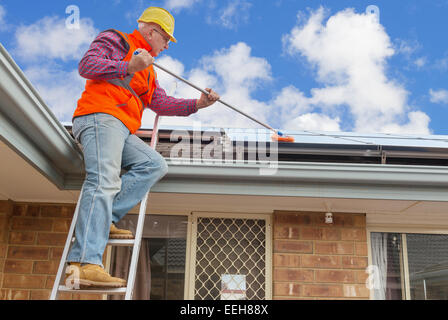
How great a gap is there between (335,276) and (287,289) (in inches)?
15.2

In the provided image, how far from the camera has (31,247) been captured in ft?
12.1

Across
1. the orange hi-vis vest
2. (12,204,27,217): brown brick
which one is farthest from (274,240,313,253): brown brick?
(12,204,27,217): brown brick

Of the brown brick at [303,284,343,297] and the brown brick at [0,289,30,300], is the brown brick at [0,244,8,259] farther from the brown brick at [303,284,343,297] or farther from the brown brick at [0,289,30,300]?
the brown brick at [303,284,343,297]

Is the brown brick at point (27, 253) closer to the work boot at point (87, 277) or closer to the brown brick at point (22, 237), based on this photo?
the brown brick at point (22, 237)

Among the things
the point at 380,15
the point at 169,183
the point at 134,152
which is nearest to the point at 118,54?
the point at 134,152

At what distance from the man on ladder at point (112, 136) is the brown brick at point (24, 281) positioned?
1308mm

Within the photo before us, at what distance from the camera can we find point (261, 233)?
389 cm

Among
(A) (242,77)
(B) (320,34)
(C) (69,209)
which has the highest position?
(B) (320,34)

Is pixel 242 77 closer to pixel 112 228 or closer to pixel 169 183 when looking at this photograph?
pixel 169 183

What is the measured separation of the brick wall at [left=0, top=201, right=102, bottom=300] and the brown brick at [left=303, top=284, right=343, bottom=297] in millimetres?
1565

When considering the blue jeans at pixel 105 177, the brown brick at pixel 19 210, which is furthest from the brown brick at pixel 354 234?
the brown brick at pixel 19 210

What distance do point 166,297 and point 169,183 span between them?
105 centimetres

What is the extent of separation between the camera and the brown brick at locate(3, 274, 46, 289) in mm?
3596

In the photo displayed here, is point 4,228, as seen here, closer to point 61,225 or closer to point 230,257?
point 61,225
